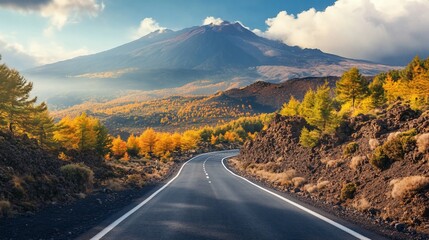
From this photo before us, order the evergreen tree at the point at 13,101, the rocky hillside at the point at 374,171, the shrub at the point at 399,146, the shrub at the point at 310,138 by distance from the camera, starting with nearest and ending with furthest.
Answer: the rocky hillside at the point at 374,171
the shrub at the point at 399,146
the shrub at the point at 310,138
the evergreen tree at the point at 13,101

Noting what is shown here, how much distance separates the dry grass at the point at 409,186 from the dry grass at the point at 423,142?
7.93ft

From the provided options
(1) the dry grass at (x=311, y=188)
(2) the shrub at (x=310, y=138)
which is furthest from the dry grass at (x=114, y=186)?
(2) the shrub at (x=310, y=138)

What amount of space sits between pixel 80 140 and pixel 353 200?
1548 inches

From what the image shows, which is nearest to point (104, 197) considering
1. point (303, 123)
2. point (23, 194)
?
point (23, 194)

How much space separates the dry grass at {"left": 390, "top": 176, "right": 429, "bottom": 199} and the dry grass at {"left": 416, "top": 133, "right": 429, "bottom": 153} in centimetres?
242

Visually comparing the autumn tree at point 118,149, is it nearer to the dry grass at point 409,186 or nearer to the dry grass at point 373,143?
the dry grass at point 373,143

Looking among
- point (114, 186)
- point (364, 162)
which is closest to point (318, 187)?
point (364, 162)

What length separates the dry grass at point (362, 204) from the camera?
11127mm

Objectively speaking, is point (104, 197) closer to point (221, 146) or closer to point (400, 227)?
point (400, 227)

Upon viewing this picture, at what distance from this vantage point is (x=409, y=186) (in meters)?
10.2

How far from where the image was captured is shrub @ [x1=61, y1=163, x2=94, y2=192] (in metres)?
14.7

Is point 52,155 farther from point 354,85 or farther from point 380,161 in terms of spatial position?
point 354,85

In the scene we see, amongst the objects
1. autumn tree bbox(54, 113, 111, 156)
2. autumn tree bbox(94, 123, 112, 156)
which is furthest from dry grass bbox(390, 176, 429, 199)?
autumn tree bbox(94, 123, 112, 156)

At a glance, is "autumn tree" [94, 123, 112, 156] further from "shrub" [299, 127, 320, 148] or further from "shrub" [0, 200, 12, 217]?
"shrub" [0, 200, 12, 217]
